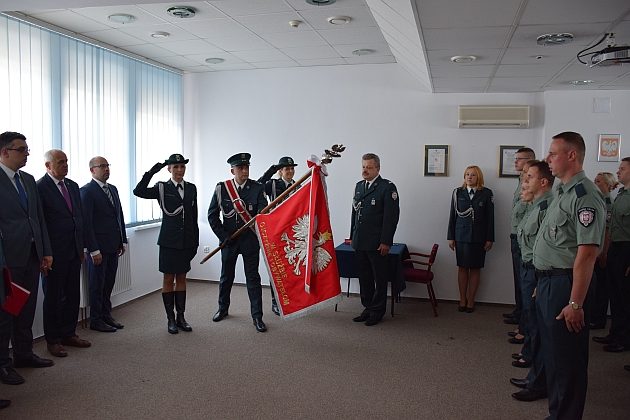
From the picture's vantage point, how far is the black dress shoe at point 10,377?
3.53 meters

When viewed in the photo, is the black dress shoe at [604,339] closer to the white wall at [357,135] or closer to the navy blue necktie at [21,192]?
the white wall at [357,135]

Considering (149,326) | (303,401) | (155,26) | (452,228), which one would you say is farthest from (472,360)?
(155,26)

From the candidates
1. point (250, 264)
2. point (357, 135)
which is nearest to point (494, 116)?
point (357, 135)

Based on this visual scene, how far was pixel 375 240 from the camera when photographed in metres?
5.22

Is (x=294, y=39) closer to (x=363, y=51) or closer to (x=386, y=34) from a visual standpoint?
(x=363, y=51)

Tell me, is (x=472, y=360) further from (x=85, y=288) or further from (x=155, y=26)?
(x=155, y=26)

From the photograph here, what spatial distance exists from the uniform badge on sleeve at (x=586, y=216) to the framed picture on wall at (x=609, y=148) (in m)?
3.67

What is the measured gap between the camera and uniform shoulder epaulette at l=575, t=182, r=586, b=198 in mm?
2631

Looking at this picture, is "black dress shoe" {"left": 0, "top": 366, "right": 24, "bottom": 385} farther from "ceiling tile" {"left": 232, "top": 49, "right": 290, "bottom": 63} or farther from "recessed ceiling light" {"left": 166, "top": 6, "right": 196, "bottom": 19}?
"ceiling tile" {"left": 232, "top": 49, "right": 290, "bottom": 63}

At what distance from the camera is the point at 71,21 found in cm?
466

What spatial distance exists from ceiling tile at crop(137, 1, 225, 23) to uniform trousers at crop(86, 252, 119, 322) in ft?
7.27

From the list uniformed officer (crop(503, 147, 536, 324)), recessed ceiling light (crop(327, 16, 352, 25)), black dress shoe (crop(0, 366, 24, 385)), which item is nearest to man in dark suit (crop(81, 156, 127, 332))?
black dress shoe (crop(0, 366, 24, 385))

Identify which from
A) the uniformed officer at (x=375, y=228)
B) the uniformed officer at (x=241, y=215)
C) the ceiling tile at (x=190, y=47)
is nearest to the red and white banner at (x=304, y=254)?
the uniformed officer at (x=241, y=215)

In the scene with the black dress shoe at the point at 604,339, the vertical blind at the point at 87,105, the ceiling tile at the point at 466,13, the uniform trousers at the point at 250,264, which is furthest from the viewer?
the uniform trousers at the point at 250,264
